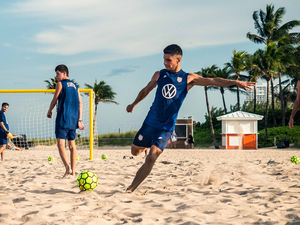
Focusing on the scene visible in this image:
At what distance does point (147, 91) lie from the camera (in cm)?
392

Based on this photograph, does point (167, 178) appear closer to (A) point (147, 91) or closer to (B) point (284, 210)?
(A) point (147, 91)

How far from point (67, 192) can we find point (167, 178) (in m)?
1.75

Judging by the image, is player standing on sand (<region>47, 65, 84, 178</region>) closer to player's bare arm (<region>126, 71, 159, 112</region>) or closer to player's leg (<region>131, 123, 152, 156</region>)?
player's bare arm (<region>126, 71, 159, 112</region>)

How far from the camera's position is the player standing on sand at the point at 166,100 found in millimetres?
3596

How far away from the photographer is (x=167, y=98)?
3584 millimetres

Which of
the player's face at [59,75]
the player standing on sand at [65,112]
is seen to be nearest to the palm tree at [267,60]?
the player standing on sand at [65,112]

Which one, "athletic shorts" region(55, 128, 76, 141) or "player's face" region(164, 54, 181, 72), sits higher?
"player's face" region(164, 54, 181, 72)

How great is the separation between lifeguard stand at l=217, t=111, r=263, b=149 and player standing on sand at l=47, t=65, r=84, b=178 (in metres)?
19.2

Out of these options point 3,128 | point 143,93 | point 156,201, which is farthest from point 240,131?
point 156,201

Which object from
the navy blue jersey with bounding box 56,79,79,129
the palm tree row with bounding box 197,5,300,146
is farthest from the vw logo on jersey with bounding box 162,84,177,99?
the palm tree row with bounding box 197,5,300,146

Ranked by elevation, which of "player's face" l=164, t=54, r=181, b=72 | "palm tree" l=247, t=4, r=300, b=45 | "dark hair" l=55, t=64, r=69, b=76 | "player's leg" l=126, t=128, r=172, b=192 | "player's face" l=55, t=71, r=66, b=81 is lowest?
"player's leg" l=126, t=128, r=172, b=192

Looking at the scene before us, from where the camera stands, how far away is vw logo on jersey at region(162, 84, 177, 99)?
3576 mm

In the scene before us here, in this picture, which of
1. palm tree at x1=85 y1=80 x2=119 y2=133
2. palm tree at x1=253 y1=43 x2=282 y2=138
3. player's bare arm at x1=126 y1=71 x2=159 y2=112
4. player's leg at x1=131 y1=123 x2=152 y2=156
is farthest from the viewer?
palm tree at x1=85 y1=80 x2=119 y2=133

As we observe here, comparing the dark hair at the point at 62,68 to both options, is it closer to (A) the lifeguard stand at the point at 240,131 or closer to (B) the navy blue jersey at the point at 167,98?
(B) the navy blue jersey at the point at 167,98
